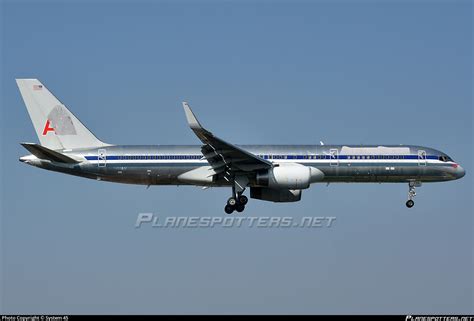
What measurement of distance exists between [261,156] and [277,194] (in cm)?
301

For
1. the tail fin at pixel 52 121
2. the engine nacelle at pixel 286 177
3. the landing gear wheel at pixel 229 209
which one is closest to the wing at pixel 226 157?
the engine nacelle at pixel 286 177

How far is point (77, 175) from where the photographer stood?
5872cm

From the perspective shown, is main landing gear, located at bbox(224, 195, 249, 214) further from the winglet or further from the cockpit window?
the cockpit window

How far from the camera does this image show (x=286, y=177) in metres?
55.9

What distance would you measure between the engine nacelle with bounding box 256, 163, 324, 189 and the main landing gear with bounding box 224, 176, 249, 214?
4.10 ft

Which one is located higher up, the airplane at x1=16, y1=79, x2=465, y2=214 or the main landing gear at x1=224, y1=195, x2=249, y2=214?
the airplane at x1=16, y1=79, x2=465, y2=214

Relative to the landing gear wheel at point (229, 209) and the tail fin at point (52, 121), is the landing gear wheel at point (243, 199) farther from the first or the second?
the tail fin at point (52, 121)

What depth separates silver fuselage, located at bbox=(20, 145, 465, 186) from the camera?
190 ft

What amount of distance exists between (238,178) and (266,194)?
3.04 meters

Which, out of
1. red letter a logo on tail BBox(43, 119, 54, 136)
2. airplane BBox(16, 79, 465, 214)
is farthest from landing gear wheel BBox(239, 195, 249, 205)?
red letter a logo on tail BBox(43, 119, 54, 136)

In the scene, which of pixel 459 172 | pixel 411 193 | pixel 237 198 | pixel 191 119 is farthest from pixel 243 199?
pixel 459 172

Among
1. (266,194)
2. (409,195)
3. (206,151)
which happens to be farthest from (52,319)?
(409,195)

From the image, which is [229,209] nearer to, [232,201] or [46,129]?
[232,201]

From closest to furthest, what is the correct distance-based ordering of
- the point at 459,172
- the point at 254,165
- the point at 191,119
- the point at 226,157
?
the point at 191,119 < the point at 226,157 < the point at 254,165 < the point at 459,172
